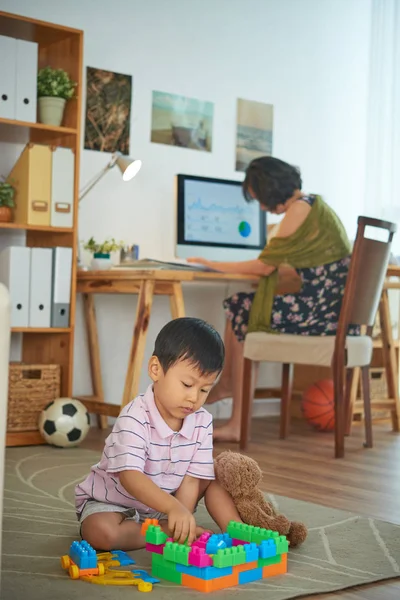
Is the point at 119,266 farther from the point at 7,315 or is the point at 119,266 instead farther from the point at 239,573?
the point at 7,315

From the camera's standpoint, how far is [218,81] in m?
4.29

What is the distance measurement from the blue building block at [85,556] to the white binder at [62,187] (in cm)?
192

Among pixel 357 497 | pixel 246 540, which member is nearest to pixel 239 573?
pixel 246 540

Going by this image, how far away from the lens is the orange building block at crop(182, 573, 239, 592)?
155 centimetres

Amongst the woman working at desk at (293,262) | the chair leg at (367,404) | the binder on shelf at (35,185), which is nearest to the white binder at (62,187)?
the binder on shelf at (35,185)

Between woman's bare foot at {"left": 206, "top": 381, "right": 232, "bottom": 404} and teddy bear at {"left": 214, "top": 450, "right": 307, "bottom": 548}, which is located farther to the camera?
woman's bare foot at {"left": 206, "top": 381, "right": 232, "bottom": 404}

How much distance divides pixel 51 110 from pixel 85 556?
2.21m

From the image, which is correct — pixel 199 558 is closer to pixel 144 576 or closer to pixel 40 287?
pixel 144 576

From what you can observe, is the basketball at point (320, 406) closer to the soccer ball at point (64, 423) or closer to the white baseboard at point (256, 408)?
the white baseboard at point (256, 408)

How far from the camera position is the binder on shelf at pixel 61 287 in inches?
132

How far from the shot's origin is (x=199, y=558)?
60.2 inches

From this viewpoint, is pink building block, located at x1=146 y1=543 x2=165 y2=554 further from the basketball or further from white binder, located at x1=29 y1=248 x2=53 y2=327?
the basketball

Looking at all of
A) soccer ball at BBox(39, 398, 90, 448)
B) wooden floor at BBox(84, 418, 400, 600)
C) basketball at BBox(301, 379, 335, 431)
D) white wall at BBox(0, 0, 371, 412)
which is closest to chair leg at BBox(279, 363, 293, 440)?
wooden floor at BBox(84, 418, 400, 600)

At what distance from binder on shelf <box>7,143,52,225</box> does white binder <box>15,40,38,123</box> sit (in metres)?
0.13
